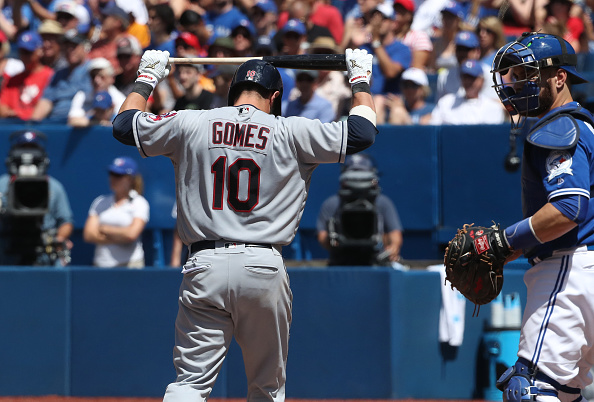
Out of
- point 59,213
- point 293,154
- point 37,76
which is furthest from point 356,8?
point 293,154

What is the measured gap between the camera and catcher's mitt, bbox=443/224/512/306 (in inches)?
169

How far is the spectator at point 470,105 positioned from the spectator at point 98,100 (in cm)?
335

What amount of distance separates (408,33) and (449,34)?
0.49 m

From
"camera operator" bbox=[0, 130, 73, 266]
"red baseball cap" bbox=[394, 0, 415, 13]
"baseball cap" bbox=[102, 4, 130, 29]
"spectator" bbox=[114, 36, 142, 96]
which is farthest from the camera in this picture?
"baseball cap" bbox=[102, 4, 130, 29]

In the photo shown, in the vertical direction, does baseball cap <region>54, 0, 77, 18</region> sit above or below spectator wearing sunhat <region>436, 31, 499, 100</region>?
above

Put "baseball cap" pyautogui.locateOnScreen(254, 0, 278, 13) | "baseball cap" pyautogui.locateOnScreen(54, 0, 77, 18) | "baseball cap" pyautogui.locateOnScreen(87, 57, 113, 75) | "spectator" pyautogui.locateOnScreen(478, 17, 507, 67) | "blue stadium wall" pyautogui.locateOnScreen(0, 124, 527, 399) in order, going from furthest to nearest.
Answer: "baseball cap" pyautogui.locateOnScreen(54, 0, 77, 18) → "baseball cap" pyautogui.locateOnScreen(254, 0, 278, 13) → "spectator" pyautogui.locateOnScreen(478, 17, 507, 67) → "baseball cap" pyautogui.locateOnScreen(87, 57, 113, 75) → "blue stadium wall" pyautogui.locateOnScreen(0, 124, 527, 399)

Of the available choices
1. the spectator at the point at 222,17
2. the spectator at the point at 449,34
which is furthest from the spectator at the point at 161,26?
the spectator at the point at 449,34

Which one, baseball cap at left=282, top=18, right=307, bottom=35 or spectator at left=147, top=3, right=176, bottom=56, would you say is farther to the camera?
spectator at left=147, top=3, right=176, bottom=56

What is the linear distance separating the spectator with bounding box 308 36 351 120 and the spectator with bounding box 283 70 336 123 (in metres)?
0.19

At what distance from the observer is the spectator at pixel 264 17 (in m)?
10.9

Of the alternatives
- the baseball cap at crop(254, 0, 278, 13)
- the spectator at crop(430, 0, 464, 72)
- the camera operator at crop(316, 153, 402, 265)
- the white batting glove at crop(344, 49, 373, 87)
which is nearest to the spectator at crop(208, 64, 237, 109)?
the camera operator at crop(316, 153, 402, 265)

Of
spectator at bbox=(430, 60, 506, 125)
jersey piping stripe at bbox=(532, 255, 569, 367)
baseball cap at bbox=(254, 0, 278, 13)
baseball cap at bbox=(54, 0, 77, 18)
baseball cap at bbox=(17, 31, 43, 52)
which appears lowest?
jersey piping stripe at bbox=(532, 255, 569, 367)

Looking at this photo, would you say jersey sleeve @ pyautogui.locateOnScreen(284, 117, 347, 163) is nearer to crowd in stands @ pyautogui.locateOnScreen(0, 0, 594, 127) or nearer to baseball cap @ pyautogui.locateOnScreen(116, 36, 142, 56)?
crowd in stands @ pyautogui.locateOnScreen(0, 0, 594, 127)

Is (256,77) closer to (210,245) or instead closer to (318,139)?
(318,139)
